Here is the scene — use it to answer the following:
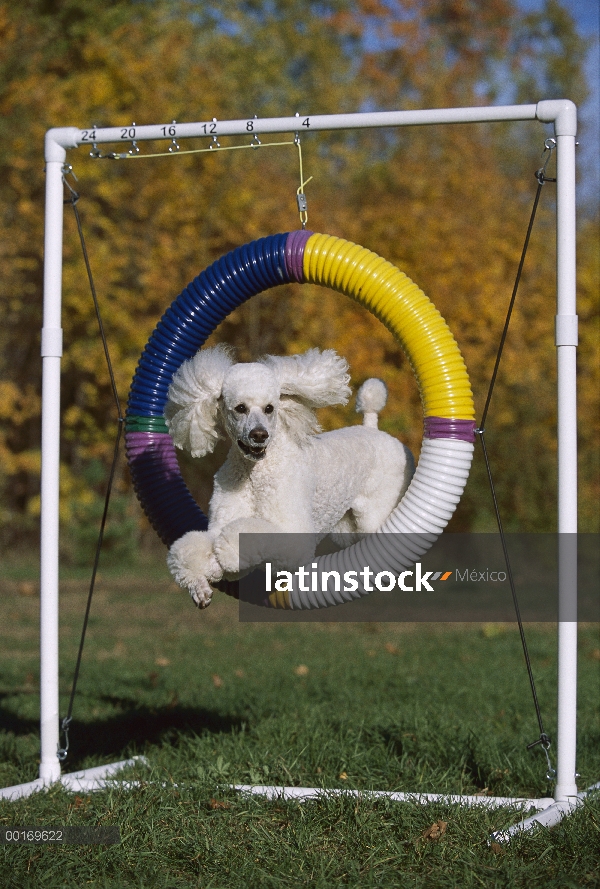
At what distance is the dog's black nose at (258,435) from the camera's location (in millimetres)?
3219

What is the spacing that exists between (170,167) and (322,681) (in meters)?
7.74

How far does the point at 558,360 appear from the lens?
12.5 feet

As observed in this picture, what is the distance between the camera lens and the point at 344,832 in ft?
10.8

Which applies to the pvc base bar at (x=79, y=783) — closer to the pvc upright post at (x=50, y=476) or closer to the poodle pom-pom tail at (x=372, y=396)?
the pvc upright post at (x=50, y=476)

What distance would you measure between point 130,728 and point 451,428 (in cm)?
258

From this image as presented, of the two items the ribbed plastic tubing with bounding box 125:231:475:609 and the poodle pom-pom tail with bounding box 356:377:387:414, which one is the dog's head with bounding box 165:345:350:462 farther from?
the poodle pom-pom tail with bounding box 356:377:387:414

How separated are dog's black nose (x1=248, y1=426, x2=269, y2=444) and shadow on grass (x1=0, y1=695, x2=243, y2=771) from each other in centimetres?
190

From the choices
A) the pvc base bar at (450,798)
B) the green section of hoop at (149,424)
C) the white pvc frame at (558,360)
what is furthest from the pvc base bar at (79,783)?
the green section of hoop at (149,424)

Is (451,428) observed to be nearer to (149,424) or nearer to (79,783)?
(149,424)

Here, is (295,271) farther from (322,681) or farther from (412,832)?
(322,681)

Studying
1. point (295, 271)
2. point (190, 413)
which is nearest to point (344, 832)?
point (190, 413)

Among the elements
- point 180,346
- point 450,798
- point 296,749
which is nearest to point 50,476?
point 180,346

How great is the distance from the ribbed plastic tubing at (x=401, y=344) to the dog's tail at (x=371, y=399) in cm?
37

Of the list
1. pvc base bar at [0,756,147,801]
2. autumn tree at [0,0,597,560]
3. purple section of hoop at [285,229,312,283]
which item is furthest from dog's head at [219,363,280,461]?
autumn tree at [0,0,597,560]
